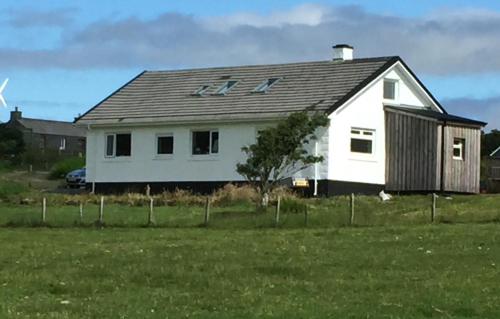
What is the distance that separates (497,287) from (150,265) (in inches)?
241

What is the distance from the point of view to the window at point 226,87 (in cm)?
4963

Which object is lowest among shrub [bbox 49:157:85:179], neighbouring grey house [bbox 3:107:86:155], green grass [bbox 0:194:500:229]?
green grass [bbox 0:194:500:229]

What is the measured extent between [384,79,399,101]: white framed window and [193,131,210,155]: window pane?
7.77 meters

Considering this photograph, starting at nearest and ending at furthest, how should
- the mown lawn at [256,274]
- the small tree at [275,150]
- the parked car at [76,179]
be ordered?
the mown lawn at [256,274]
the small tree at [275,150]
the parked car at [76,179]

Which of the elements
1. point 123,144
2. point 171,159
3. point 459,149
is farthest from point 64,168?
point 459,149

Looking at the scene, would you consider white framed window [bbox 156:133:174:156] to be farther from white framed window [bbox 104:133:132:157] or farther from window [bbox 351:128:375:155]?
window [bbox 351:128:375:155]

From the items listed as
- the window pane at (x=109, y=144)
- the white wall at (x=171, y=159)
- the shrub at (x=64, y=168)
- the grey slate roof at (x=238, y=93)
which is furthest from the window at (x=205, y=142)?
the shrub at (x=64, y=168)

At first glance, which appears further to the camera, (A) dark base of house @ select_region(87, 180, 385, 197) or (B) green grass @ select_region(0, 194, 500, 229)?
(A) dark base of house @ select_region(87, 180, 385, 197)

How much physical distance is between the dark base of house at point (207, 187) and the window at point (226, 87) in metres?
4.49

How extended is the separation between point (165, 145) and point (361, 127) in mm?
8846

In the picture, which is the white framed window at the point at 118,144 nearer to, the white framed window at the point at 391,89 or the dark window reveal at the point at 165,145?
the dark window reveal at the point at 165,145

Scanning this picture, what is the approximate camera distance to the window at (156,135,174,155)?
49.1 meters

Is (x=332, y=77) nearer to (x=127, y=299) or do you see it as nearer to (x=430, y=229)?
(x=430, y=229)

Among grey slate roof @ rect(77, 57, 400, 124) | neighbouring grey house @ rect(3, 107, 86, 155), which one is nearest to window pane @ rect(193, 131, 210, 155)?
grey slate roof @ rect(77, 57, 400, 124)
